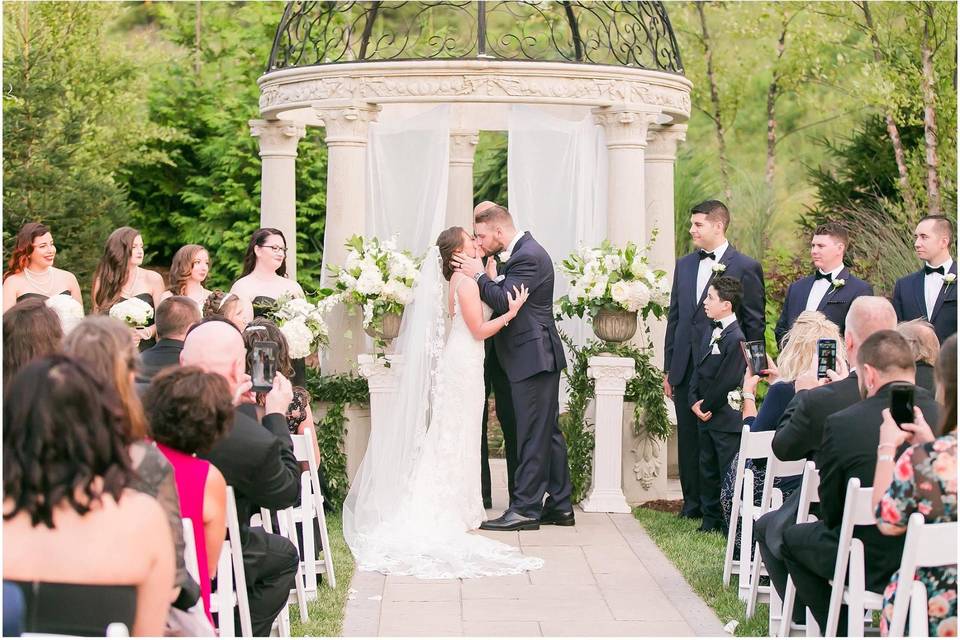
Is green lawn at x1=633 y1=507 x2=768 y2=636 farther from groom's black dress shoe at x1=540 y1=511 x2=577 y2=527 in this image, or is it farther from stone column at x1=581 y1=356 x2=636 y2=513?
groom's black dress shoe at x1=540 y1=511 x2=577 y2=527

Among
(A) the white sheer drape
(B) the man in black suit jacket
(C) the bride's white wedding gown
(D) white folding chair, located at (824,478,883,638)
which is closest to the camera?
(D) white folding chair, located at (824,478,883,638)

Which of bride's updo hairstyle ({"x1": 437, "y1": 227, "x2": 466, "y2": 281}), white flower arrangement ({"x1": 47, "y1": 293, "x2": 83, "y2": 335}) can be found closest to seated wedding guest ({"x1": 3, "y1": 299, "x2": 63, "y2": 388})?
white flower arrangement ({"x1": 47, "y1": 293, "x2": 83, "y2": 335})

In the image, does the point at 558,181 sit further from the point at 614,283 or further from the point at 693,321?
the point at 693,321

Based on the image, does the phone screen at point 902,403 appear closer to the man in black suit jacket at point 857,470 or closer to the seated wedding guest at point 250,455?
the man in black suit jacket at point 857,470

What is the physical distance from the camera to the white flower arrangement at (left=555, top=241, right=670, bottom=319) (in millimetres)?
8789

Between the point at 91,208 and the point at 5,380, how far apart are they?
495 inches

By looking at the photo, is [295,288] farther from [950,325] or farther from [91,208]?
[91,208]

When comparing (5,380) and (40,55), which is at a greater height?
(40,55)

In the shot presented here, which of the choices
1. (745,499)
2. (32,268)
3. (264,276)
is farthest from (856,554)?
(32,268)

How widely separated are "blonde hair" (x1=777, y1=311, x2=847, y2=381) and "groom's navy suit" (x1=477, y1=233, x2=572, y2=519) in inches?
95.0

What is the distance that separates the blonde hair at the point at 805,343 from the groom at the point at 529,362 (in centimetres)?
243

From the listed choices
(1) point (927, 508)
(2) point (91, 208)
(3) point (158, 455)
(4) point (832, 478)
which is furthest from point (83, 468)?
(2) point (91, 208)

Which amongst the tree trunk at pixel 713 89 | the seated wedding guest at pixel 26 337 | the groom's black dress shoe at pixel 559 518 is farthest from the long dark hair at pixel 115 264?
the tree trunk at pixel 713 89

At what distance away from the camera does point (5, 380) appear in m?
4.83
